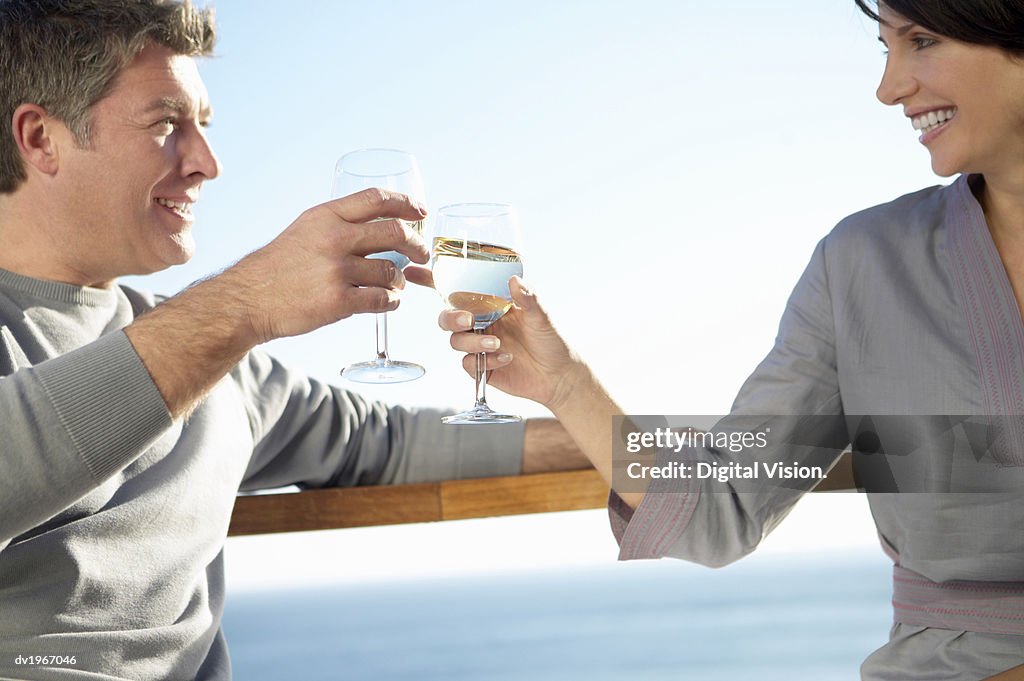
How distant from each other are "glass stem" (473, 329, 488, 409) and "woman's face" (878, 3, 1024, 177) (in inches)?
29.2

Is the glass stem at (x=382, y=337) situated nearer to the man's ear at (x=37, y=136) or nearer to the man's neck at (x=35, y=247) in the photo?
the man's neck at (x=35, y=247)

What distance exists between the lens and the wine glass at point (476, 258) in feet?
4.45

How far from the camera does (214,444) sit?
175 cm

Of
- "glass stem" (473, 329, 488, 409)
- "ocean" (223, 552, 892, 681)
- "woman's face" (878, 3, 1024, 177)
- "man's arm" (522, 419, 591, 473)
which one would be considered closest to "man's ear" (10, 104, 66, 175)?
"glass stem" (473, 329, 488, 409)

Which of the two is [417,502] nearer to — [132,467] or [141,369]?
[132,467]

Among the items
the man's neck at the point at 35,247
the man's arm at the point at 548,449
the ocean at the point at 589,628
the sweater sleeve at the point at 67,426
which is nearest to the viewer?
the sweater sleeve at the point at 67,426

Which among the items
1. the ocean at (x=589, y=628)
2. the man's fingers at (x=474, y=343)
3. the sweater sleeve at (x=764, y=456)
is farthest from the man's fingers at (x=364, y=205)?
the ocean at (x=589, y=628)

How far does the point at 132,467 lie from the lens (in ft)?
5.25

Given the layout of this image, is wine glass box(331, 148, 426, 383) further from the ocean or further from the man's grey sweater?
the ocean

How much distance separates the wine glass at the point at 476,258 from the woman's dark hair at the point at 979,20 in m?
0.69

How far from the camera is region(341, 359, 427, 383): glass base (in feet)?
4.68

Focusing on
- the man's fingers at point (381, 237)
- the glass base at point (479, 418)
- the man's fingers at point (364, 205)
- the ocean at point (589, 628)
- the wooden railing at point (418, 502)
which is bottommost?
the ocean at point (589, 628)

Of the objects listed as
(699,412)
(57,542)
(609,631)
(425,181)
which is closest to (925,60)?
(699,412)

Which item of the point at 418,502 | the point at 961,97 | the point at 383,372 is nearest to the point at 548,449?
the point at 418,502
